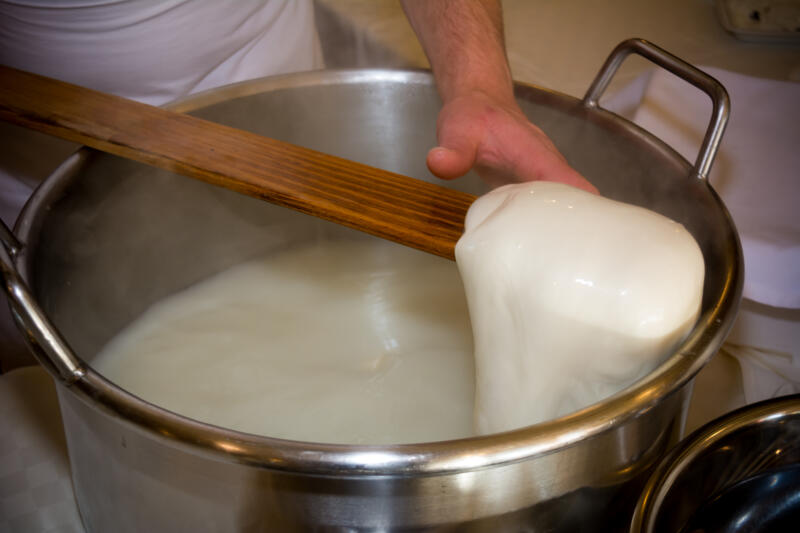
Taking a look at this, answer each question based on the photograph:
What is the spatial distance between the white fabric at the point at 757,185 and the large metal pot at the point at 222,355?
0.55 ft

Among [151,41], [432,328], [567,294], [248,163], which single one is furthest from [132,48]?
[567,294]

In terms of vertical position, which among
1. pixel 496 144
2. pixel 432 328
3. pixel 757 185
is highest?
pixel 496 144

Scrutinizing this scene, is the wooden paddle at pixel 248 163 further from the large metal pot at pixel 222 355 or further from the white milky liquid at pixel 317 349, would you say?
the white milky liquid at pixel 317 349

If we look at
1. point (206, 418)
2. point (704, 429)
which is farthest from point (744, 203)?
point (206, 418)

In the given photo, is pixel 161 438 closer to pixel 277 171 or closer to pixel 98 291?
pixel 277 171

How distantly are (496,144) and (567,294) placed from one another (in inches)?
11.0

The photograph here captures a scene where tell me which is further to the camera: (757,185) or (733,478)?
(757,185)

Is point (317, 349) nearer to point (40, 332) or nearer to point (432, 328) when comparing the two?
point (432, 328)

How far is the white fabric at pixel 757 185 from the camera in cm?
78

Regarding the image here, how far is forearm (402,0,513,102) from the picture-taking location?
0.79 metres

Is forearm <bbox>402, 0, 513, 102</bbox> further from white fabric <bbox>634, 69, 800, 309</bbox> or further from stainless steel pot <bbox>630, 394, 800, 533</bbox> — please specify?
stainless steel pot <bbox>630, 394, 800, 533</bbox>

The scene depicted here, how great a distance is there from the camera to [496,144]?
739 millimetres

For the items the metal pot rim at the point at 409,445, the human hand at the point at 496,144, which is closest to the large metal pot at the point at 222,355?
the metal pot rim at the point at 409,445

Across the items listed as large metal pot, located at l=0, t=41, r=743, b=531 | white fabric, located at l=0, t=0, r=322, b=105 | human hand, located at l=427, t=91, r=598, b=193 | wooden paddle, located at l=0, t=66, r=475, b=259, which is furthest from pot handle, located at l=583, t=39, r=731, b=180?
white fabric, located at l=0, t=0, r=322, b=105
